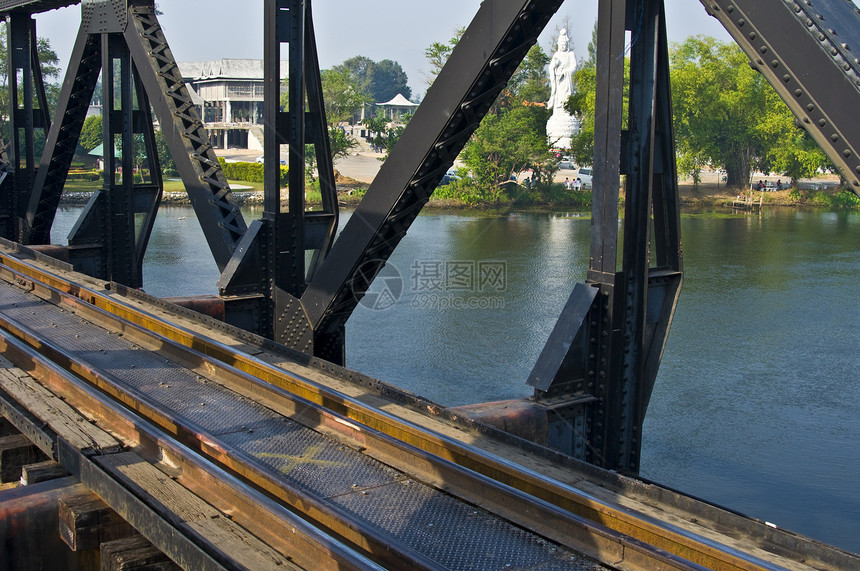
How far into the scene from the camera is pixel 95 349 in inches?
319

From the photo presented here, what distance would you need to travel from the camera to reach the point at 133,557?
14.3 ft

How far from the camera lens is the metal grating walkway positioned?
4.29m

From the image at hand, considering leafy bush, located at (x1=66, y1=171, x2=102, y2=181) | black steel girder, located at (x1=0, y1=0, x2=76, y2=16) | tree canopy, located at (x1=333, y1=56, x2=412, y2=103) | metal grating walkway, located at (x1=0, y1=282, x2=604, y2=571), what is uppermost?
tree canopy, located at (x1=333, y1=56, x2=412, y2=103)

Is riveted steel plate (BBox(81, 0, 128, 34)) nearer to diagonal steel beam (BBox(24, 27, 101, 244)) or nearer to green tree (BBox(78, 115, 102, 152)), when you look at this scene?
diagonal steel beam (BBox(24, 27, 101, 244))

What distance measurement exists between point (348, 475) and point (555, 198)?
43904 mm

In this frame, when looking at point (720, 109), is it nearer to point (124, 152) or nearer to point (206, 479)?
point (124, 152)

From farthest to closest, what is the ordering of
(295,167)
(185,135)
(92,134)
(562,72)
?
(562,72) < (92,134) < (185,135) < (295,167)

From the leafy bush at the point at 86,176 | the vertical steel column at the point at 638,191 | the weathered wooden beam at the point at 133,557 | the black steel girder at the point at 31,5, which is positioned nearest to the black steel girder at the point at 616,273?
the vertical steel column at the point at 638,191

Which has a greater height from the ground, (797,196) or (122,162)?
(122,162)

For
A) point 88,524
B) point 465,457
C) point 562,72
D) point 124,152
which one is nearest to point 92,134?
point 562,72

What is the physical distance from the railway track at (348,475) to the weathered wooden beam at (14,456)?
16.8 inches

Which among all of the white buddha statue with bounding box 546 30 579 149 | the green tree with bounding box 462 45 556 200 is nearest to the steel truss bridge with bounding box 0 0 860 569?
the green tree with bounding box 462 45 556 200

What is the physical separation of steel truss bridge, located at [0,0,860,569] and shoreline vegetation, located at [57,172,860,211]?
1385 inches

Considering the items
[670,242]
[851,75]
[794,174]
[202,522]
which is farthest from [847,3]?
[794,174]
